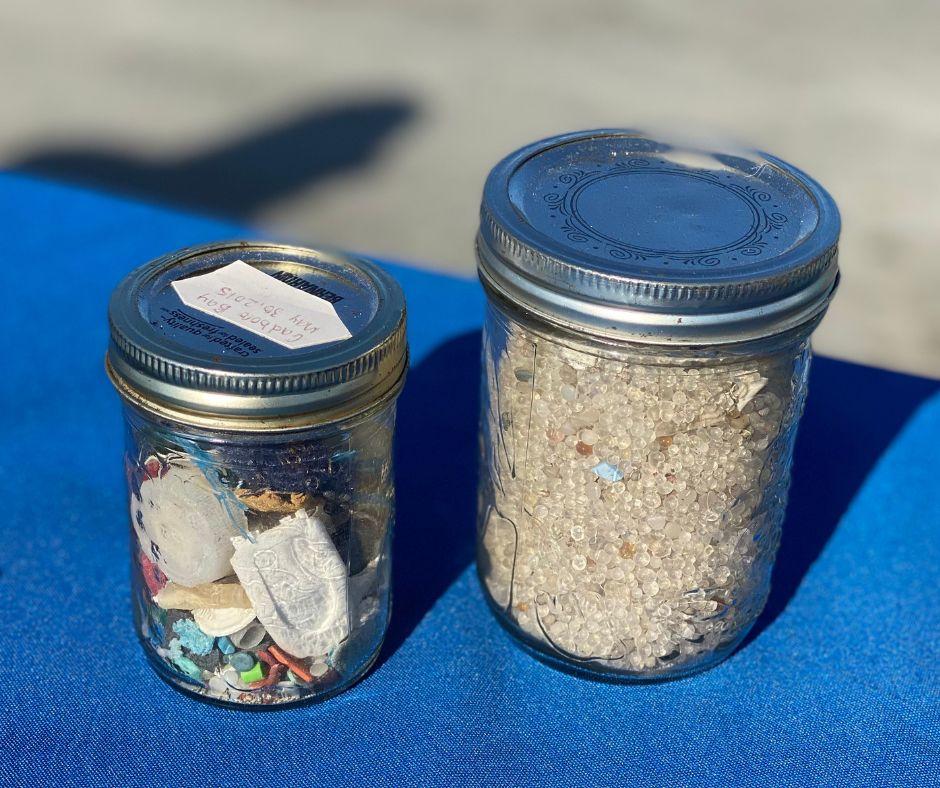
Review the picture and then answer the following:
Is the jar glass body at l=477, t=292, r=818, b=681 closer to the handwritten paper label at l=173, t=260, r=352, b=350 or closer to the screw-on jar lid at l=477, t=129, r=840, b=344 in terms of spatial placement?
the screw-on jar lid at l=477, t=129, r=840, b=344

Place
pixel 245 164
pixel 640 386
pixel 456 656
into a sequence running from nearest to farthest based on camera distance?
1. pixel 640 386
2. pixel 456 656
3. pixel 245 164

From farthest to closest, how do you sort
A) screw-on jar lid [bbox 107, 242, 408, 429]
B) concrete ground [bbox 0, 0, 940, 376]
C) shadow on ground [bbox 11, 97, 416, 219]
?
shadow on ground [bbox 11, 97, 416, 219], concrete ground [bbox 0, 0, 940, 376], screw-on jar lid [bbox 107, 242, 408, 429]

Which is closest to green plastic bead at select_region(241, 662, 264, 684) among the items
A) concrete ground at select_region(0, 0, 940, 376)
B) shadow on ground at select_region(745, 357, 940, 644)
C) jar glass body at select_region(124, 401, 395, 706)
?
jar glass body at select_region(124, 401, 395, 706)

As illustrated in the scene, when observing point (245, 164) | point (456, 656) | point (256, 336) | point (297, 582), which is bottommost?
point (245, 164)

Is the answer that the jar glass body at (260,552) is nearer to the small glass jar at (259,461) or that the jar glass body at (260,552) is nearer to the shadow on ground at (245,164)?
the small glass jar at (259,461)

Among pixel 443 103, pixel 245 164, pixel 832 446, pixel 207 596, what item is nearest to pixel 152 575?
pixel 207 596

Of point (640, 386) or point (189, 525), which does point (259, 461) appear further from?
point (640, 386)
